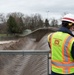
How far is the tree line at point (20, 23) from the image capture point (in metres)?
106

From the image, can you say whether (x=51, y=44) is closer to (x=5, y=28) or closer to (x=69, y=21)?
(x=69, y=21)

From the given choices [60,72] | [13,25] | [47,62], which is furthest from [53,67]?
[13,25]

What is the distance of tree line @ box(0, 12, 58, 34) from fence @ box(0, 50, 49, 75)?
319ft

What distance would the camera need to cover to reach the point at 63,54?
4.54 metres

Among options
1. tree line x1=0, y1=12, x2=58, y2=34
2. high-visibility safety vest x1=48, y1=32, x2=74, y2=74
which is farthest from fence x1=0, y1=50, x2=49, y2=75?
tree line x1=0, y1=12, x2=58, y2=34

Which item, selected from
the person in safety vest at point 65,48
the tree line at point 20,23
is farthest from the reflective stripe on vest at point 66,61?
the tree line at point 20,23

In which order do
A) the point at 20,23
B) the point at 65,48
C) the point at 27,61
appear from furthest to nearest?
the point at 20,23 < the point at 27,61 < the point at 65,48

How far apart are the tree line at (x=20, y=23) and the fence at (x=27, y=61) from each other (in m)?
97.2

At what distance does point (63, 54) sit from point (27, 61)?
79.6 inches

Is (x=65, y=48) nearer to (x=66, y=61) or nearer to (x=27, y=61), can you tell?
(x=66, y=61)

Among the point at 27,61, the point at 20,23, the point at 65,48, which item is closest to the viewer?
the point at 65,48

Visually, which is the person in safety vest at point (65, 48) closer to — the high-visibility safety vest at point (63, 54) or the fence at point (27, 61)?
the high-visibility safety vest at point (63, 54)

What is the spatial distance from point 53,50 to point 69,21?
579mm

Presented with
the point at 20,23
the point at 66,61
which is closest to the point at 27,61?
the point at 66,61
